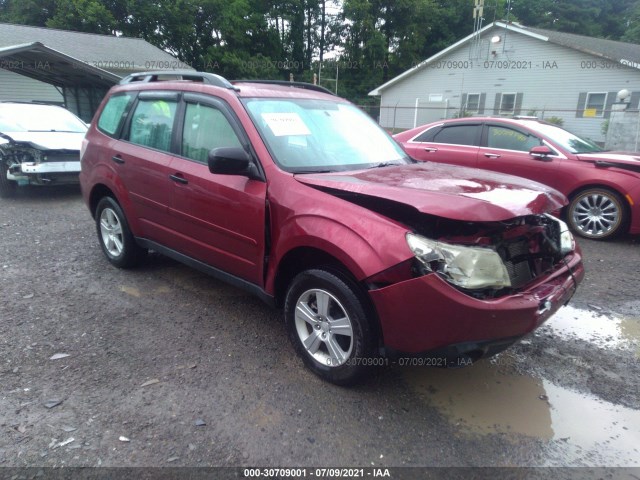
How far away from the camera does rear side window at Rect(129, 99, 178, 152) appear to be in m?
3.89

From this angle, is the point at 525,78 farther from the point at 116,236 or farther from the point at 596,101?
the point at 116,236

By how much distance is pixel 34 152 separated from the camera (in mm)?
7617

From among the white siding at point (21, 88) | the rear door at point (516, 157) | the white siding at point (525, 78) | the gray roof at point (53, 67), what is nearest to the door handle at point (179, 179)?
the rear door at point (516, 157)

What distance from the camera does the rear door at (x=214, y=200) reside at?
10.4ft

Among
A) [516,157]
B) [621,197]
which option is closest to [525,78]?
[516,157]

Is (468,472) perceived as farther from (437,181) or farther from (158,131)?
(158,131)

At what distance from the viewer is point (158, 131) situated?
13.1ft

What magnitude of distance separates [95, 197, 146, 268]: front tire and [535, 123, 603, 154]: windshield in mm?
5793

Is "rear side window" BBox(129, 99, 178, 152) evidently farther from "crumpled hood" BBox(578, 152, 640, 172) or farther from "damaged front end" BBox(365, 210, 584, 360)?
"crumpled hood" BBox(578, 152, 640, 172)

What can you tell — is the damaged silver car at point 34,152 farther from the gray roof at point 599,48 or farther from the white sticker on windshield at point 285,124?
the gray roof at point 599,48

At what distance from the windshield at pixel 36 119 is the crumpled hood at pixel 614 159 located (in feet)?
28.9

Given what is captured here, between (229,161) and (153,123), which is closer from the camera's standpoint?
(229,161)

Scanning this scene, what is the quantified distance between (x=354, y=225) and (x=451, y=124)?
5.64 meters

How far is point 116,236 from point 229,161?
2311mm
